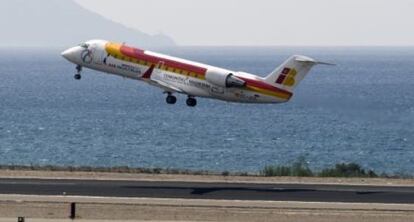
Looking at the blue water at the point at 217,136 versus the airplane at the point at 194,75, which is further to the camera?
the blue water at the point at 217,136

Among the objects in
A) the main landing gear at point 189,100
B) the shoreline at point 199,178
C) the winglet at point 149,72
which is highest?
the winglet at point 149,72

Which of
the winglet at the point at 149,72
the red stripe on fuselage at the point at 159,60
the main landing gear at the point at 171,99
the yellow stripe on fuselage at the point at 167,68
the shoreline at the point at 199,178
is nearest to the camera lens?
the shoreline at the point at 199,178

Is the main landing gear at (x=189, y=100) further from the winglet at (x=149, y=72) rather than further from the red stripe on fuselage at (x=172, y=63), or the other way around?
the red stripe on fuselage at (x=172, y=63)

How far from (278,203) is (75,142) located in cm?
7593

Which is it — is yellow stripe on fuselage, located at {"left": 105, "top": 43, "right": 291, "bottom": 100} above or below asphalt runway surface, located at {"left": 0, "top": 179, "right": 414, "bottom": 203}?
above

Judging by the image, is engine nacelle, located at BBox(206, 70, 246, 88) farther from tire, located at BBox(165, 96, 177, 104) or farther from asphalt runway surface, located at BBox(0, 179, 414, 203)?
asphalt runway surface, located at BBox(0, 179, 414, 203)

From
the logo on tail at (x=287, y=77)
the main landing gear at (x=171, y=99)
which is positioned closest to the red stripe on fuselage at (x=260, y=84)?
the logo on tail at (x=287, y=77)

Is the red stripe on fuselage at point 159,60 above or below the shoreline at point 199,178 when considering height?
above

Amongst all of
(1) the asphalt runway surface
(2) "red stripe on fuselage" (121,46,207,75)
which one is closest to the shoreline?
(1) the asphalt runway surface

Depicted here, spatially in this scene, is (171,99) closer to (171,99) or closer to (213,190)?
(171,99)

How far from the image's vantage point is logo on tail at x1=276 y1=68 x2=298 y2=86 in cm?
6581

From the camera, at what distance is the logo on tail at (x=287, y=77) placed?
65.8m

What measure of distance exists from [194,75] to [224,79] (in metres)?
3.00

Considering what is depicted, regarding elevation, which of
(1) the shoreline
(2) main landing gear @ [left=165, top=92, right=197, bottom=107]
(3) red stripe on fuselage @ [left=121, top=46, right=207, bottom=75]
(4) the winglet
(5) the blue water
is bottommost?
(5) the blue water
